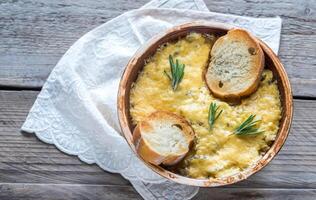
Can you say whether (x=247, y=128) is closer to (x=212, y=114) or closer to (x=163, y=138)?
(x=212, y=114)

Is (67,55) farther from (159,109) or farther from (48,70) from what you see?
(159,109)

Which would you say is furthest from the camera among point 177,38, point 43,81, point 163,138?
point 43,81

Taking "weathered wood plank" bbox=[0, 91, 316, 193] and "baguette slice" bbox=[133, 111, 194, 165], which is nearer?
"baguette slice" bbox=[133, 111, 194, 165]

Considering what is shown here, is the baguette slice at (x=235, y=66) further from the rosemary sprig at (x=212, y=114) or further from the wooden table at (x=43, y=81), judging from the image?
the wooden table at (x=43, y=81)

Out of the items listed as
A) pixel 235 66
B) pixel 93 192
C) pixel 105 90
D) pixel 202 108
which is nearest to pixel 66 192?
pixel 93 192

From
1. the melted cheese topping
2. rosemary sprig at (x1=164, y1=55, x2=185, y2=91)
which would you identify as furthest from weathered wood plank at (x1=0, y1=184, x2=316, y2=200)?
rosemary sprig at (x1=164, y1=55, x2=185, y2=91)

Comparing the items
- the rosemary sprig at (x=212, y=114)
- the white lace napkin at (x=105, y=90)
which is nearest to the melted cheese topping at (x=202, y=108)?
the rosemary sprig at (x=212, y=114)

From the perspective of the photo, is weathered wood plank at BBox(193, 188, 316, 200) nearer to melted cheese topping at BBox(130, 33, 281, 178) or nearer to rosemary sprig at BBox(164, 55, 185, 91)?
melted cheese topping at BBox(130, 33, 281, 178)

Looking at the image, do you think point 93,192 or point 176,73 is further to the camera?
point 93,192
